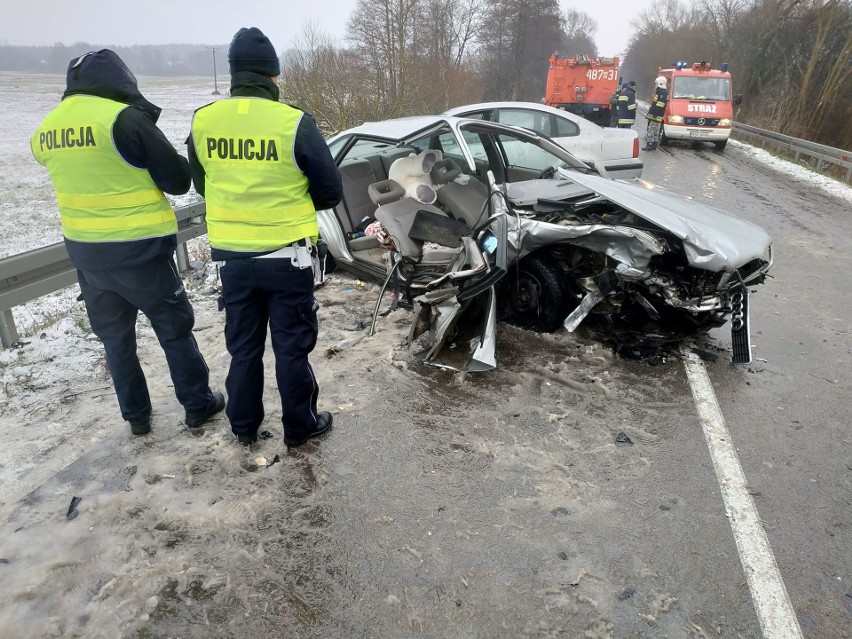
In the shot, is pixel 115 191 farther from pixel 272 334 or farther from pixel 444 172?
pixel 444 172

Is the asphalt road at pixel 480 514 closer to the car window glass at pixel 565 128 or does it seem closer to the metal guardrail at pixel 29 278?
the metal guardrail at pixel 29 278

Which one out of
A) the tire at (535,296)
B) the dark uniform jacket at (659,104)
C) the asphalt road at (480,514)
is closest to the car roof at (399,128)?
the tire at (535,296)

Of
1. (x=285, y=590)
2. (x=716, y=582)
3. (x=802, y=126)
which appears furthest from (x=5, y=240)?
(x=802, y=126)

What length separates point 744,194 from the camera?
10.3m

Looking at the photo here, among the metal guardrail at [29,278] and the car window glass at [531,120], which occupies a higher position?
the car window glass at [531,120]

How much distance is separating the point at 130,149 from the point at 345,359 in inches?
78.2

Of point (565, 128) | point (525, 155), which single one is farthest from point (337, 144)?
point (565, 128)

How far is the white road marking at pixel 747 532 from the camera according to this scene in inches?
84.7

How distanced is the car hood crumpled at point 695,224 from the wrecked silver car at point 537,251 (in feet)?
0.04

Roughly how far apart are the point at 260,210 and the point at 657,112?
1641 centimetres

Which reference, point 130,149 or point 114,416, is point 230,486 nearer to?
point 114,416

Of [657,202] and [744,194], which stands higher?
[657,202]

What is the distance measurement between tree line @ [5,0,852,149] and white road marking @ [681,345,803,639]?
14.3 meters

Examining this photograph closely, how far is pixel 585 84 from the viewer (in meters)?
21.1
